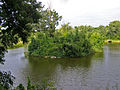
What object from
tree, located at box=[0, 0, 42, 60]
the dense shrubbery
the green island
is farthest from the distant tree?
tree, located at box=[0, 0, 42, 60]

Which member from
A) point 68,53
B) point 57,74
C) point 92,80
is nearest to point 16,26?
point 92,80

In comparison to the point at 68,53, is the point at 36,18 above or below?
above

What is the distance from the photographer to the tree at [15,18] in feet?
12.9

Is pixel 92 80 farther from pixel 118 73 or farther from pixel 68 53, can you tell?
pixel 68 53

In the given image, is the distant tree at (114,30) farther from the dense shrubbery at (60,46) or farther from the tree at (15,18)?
the tree at (15,18)

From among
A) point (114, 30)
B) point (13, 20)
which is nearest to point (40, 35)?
point (13, 20)

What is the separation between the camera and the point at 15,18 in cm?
411

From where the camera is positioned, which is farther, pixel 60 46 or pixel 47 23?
pixel 60 46

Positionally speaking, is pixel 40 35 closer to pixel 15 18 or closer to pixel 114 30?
pixel 15 18

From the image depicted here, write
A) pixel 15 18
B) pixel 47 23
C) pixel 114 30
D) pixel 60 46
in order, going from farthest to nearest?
pixel 114 30 < pixel 60 46 < pixel 47 23 < pixel 15 18

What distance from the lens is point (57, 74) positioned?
15.3m

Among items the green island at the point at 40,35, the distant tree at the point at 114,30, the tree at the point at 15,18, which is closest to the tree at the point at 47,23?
the green island at the point at 40,35

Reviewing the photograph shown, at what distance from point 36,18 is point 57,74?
11.4 m

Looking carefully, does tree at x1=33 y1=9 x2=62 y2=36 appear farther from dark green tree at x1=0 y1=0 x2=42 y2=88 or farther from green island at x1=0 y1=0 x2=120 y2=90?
dark green tree at x1=0 y1=0 x2=42 y2=88
